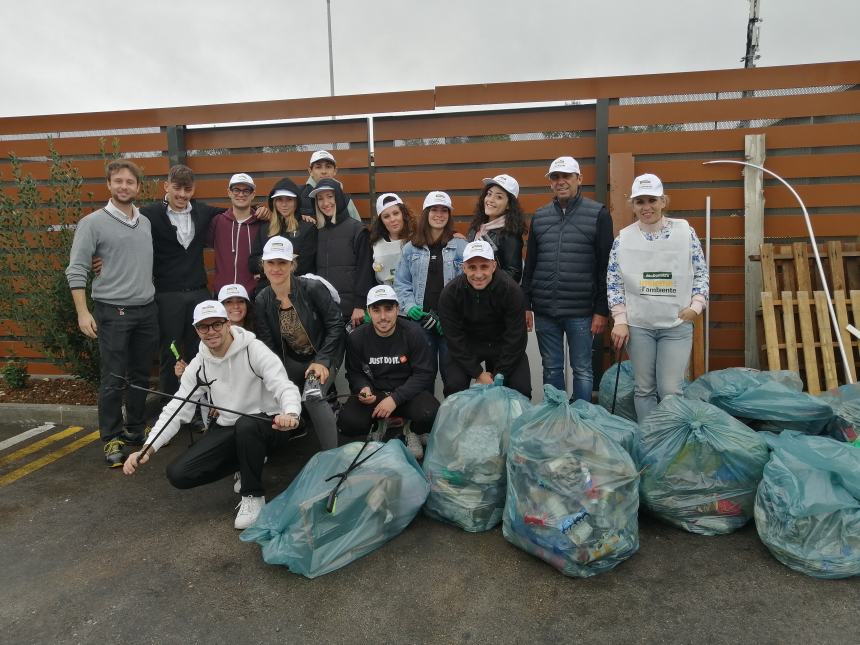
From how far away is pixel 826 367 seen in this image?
4.34 meters

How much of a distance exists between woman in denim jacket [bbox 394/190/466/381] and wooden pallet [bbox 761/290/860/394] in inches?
97.5

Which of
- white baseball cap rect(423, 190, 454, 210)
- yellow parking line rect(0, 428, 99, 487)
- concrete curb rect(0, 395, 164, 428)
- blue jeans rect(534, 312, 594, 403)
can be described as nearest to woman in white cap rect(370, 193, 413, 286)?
white baseball cap rect(423, 190, 454, 210)

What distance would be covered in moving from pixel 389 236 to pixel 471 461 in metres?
1.99

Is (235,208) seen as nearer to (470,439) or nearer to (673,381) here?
(470,439)

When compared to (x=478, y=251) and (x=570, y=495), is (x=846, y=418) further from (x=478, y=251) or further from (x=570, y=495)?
(x=478, y=251)

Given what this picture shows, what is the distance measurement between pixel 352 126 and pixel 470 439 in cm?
335

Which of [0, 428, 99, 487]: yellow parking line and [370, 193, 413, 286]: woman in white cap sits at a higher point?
[370, 193, 413, 286]: woman in white cap

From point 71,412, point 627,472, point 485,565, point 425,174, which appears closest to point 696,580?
point 627,472

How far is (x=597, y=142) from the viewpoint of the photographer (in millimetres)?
4789

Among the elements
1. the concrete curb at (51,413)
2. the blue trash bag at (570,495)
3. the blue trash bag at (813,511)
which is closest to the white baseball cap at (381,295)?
the blue trash bag at (570,495)

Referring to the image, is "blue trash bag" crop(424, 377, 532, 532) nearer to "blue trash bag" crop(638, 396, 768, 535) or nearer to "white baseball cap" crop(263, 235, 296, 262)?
"blue trash bag" crop(638, 396, 768, 535)

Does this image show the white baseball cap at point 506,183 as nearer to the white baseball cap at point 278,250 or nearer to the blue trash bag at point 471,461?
the white baseball cap at point 278,250

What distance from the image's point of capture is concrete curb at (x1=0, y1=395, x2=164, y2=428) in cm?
499

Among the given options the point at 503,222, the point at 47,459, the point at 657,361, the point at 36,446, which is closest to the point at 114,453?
the point at 47,459
